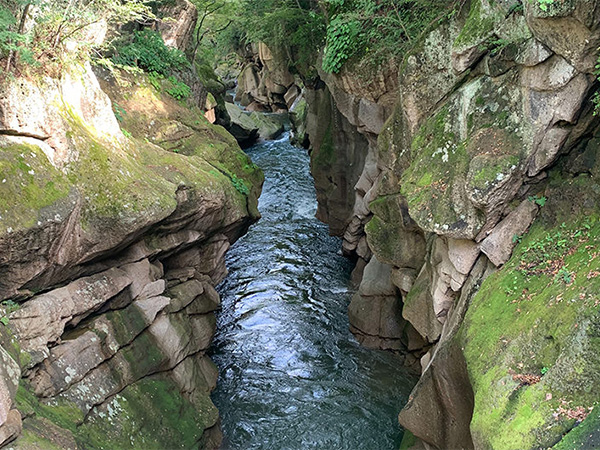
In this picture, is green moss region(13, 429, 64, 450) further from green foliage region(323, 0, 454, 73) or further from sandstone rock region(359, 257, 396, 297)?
green foliage region(323, 0, 454, 73)

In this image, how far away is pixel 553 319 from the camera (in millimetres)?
6254

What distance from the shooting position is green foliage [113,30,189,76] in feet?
45.4

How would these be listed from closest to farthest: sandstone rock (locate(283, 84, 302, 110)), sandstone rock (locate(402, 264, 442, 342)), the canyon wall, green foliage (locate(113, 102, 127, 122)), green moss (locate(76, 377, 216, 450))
Result: 1. the canyon wall
2. green moss (locate(76, 377, 216, 450))
3. sandstone rock (locate(402, 264, 442, 342))
4. green foliage (locate(113, 102, 127, 122))
5. sandstone rock (locate(283, 84, 302, 110))

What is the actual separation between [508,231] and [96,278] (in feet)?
23.6

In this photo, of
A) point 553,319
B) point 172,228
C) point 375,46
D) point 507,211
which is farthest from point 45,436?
point 375,46

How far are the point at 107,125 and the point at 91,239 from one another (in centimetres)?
275

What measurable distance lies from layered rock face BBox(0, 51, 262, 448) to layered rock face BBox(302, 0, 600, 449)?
15.4 feet

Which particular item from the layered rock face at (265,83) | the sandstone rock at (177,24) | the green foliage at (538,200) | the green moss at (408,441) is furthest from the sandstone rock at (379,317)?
the layered rock face at (265,83)

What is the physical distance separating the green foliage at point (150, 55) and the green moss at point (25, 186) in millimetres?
6021

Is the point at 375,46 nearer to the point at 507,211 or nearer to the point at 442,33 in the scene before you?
the point at 442,33

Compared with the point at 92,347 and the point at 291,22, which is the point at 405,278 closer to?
the point at 92,347

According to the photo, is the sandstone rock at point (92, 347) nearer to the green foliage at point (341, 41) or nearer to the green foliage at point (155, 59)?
the green foliage at point (155, 59)

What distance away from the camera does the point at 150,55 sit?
1458 cm

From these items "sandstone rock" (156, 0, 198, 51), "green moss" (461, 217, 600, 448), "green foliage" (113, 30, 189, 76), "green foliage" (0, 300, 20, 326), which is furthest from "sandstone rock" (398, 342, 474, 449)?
"sandstone rock" (156, 0, 198, 51)
